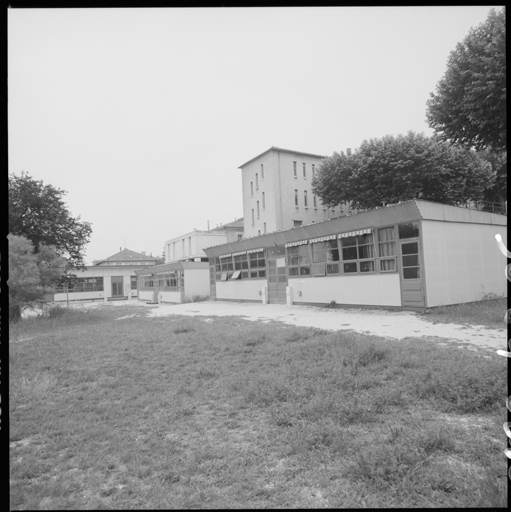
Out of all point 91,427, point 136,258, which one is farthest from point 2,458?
point 136,258

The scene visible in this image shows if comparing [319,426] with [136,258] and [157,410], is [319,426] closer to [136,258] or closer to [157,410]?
[157,410]

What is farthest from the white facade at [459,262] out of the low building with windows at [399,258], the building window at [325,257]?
the building window at [325,257]

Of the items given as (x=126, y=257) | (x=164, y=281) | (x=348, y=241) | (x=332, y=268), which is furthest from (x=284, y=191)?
(x=348, y=241)

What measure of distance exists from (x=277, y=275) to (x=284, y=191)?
603 inches

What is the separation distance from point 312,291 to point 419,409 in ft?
44.3

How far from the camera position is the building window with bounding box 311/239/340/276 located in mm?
16016

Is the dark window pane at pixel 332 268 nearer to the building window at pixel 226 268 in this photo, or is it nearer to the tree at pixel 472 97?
the tree at pixel 472 97

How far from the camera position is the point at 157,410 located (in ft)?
13.1

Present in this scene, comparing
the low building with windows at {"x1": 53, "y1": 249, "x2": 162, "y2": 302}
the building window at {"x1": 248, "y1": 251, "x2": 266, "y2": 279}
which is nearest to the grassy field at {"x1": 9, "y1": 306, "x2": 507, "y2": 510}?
the building window at {"x1": 248, "y1": 251, "x2": 266, "y2": 279}

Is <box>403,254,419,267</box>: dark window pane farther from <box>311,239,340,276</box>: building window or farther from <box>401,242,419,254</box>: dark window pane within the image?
<box>311,239,340,276</box>: building window

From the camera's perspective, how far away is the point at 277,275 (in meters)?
20.2

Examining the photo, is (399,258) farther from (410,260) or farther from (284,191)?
(284,191)

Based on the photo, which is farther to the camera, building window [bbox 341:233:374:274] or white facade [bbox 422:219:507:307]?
building window [bbox 341:233:374:274]

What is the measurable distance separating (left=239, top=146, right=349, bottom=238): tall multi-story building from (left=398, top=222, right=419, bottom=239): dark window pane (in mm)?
20232
